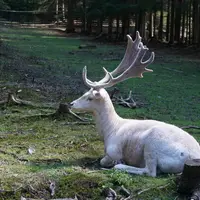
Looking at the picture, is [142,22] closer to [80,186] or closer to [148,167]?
[148,167]

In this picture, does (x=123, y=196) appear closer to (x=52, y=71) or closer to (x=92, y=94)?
(x=92, y=94)

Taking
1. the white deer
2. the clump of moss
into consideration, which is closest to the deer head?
the white deer

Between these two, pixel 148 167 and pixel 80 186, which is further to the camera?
pixel 148 167

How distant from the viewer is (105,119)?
24.4 ft

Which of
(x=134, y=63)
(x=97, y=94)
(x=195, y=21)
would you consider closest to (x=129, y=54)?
(x=134, y=63)

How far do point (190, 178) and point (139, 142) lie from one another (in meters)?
1.17

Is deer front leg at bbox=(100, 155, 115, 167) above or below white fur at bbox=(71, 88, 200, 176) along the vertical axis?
below

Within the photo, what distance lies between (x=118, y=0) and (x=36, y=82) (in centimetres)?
2292

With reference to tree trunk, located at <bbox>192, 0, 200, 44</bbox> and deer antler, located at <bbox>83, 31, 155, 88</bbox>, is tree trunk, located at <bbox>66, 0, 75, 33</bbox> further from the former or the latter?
deer antler, located at <bbox>83, 31, 155, 88</bbox>

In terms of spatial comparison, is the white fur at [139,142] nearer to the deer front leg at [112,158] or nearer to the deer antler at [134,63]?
the deer front leg at [112,158]

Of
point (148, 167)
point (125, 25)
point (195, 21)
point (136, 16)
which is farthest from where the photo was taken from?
point (125, 25)

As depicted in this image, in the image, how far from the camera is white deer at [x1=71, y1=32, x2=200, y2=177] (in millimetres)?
6582

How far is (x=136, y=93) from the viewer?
581 inches

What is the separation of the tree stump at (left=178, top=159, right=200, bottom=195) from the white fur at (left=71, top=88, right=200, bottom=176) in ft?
1.99
